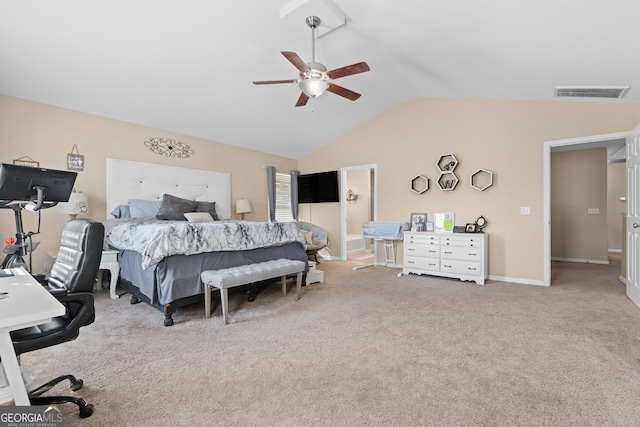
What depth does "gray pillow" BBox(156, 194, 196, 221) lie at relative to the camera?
14.1 ft

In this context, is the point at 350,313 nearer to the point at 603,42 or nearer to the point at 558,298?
the point at 558,298

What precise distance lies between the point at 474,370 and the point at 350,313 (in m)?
1.34

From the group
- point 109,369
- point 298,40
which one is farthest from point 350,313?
point 298,40

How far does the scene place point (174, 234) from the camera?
291cm

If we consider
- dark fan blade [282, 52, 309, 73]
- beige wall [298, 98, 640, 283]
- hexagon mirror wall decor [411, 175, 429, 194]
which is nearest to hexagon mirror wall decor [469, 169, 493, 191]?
beige wall [298, 98, 640, 283]

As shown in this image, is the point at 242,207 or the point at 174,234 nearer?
the point at 174,234

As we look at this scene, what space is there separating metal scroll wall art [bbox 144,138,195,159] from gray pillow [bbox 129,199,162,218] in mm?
929

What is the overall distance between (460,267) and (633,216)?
2.04 m

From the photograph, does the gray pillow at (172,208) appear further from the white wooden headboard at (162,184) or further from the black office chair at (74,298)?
the black office chair at (74,298)

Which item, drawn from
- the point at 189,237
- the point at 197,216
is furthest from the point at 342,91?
the point at 197,216

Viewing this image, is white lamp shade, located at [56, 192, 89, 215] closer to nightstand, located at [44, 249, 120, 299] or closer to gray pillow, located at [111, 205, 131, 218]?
gray pillow, located at [111, 205, 131, 218]

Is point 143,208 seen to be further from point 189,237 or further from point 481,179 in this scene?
point 481,179

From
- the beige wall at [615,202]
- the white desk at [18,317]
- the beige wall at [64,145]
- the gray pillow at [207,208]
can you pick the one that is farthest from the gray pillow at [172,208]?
the beige wall at [615,202]

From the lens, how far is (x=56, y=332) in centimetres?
150
